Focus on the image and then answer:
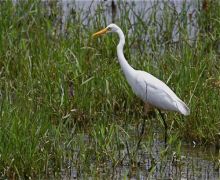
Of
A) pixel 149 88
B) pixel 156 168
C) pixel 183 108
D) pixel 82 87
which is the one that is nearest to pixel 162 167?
pixel 156 168

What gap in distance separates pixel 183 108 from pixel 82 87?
39.3 inches

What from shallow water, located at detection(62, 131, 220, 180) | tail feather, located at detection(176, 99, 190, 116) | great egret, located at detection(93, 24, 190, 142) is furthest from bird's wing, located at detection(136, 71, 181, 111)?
shallow water, located at detection(62, 131, 220, 180)

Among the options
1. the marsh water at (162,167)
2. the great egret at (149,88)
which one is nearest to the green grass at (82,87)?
the marsh water at (162,167)

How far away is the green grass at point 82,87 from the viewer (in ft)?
19.7

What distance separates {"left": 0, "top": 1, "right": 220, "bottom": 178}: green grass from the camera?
6.00 metres

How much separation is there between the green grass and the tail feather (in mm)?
98

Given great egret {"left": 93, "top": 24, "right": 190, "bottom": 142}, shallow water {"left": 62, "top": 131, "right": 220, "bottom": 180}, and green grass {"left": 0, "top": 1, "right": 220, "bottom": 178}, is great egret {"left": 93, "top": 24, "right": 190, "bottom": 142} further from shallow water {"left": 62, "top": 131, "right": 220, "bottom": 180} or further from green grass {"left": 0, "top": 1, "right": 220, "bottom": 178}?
shallow water {"left": 62, "top": 131, "right": 220, "bottom": 180}

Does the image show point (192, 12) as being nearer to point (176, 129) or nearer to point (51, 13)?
point (51, 13)

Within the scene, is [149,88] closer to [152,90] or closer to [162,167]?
[152,90]

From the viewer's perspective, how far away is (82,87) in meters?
7.34

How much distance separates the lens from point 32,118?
20.0 ft

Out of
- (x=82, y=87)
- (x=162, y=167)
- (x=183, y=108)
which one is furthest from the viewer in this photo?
(x=82, y=87)

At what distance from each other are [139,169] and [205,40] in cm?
311

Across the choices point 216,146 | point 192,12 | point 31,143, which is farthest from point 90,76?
point 192,12
